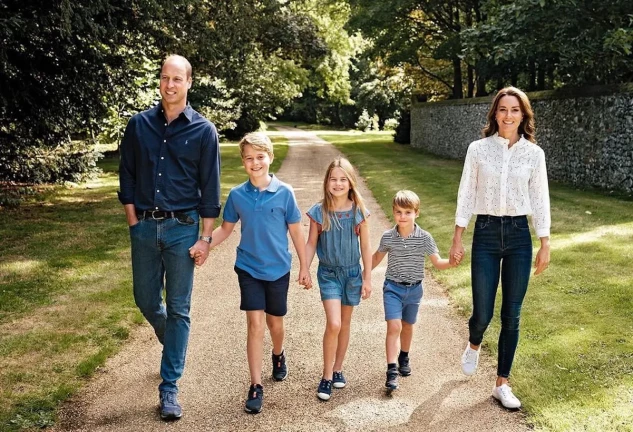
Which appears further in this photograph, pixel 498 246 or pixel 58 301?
pixel 58 301

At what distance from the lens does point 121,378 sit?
Result: 16.0 ft

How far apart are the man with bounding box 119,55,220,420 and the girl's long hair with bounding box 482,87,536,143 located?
1.83 m

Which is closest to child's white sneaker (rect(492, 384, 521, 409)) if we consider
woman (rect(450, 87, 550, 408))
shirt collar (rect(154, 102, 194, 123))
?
woman (rect(450, 87, 550, 408))

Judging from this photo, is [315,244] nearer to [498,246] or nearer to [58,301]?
[498,246]

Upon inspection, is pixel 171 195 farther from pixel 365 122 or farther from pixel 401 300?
pixel 365 122

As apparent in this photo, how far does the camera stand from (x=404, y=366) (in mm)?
4891

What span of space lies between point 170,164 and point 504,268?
228 centimetres

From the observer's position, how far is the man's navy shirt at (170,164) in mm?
4184

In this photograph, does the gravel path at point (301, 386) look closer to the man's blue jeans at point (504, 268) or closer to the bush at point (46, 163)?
the man's blue jeans at point (504, 268)

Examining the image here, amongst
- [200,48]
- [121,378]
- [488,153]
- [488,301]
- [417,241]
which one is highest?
[200,48]

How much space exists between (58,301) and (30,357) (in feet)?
5.51

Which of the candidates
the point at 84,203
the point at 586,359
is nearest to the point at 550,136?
the point at 84,203

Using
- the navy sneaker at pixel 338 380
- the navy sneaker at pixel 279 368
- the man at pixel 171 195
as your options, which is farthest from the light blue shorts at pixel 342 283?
the man at pixel 171 195

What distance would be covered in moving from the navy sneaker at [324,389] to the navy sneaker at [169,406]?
36.6 inches
